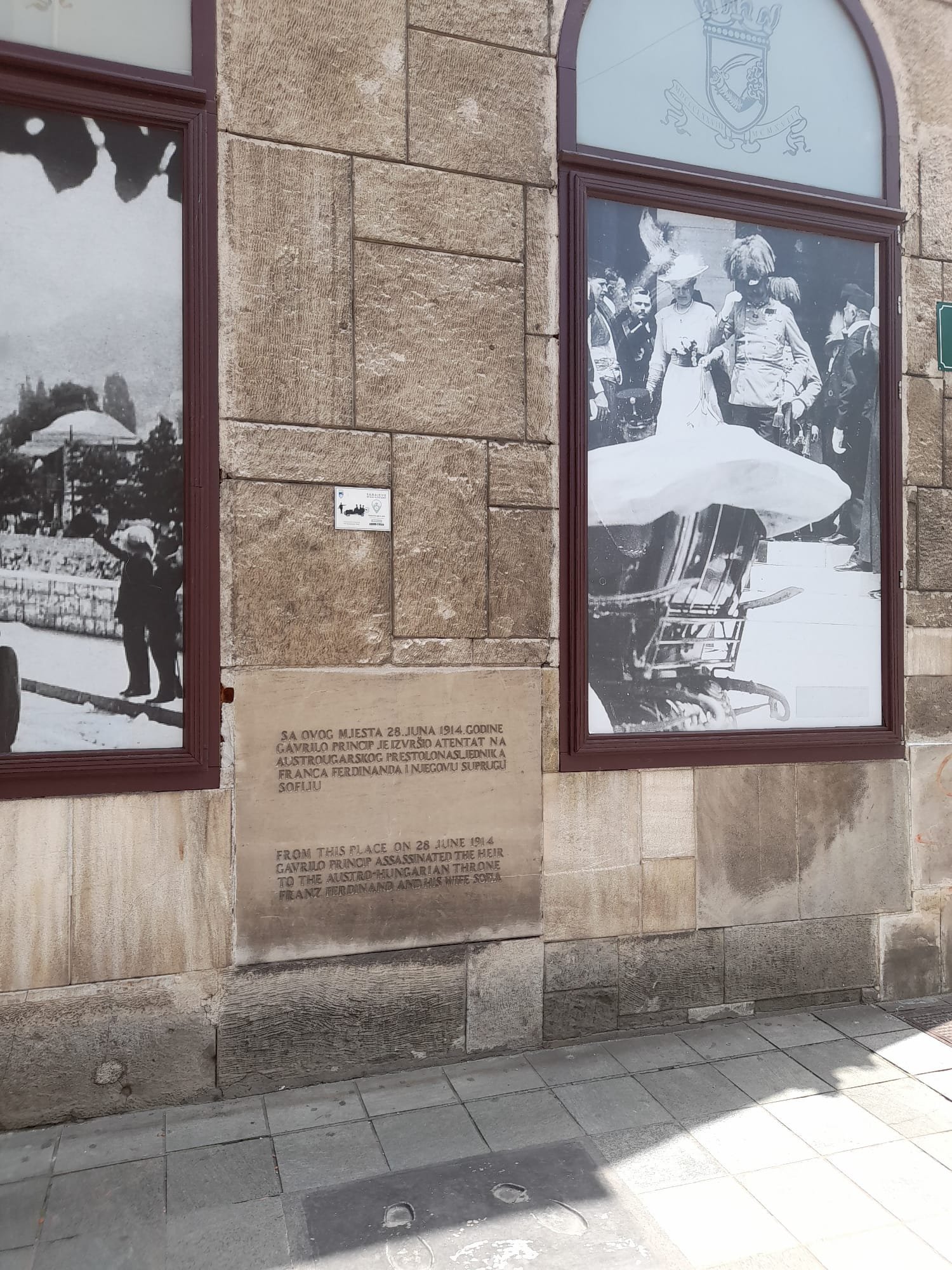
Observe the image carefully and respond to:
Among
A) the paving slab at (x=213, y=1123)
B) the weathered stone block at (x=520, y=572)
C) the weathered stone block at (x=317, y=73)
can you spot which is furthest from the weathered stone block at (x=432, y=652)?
the weathered stone block at (x=317, y=73)

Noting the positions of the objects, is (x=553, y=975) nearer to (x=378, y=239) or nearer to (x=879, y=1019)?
(x=879, y=1019)

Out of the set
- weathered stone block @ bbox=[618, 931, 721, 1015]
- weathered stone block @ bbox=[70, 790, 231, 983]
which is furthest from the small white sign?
weathered stone block @ bbox=[618, 931, 721, 1015]

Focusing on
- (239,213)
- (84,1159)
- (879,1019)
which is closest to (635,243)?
(239,213)

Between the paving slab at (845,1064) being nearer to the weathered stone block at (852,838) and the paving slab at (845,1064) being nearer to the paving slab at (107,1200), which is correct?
the weathered stone block at (852,838)

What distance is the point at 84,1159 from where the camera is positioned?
3.37m

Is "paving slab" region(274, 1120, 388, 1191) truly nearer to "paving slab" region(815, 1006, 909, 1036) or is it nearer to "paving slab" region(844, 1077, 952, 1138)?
"paving slab" region(844, 1077, 952, 1138)

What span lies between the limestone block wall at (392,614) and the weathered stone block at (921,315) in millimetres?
2054

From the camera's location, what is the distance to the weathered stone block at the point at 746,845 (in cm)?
461

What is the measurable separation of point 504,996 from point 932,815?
256 centimetres

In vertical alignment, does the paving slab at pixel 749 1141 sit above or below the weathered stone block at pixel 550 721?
below

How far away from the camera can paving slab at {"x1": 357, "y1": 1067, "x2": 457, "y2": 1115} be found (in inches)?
148

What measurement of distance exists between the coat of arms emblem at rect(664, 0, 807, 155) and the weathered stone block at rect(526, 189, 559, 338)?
2.93 feet

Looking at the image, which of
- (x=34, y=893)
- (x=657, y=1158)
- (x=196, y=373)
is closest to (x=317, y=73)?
(x=196, y=373)

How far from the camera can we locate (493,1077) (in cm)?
401
